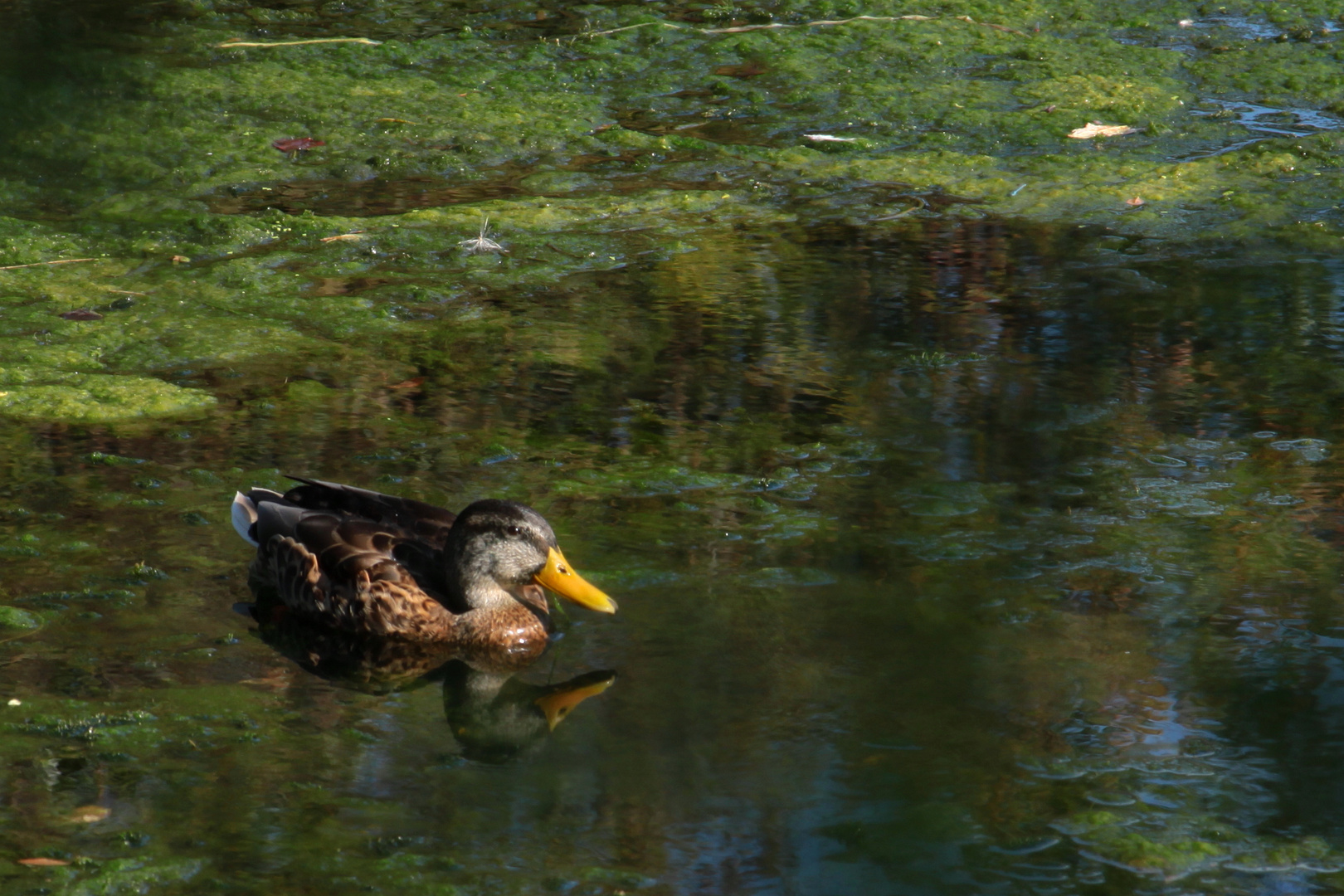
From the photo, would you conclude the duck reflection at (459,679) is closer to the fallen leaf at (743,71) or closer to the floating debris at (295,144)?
the floating debris at (295,144)

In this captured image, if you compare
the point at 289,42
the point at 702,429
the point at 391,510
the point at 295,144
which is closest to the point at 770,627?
the point at 391,510

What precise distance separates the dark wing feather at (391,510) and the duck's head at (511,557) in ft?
0.64

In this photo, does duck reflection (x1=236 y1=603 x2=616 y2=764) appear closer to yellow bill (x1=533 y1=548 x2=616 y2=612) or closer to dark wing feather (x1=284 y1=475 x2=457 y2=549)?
yellow bill (x1=533 y1=548 x2=616 y2=612)

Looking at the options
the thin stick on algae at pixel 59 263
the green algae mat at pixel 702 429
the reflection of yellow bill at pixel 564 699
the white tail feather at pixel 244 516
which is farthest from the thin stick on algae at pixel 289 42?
the reflection of yellow bill at pixel 564 699

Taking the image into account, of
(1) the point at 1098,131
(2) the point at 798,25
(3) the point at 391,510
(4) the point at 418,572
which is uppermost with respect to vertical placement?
(2) the point at 798,25

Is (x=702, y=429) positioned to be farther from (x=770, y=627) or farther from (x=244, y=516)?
(x=244, y=516)

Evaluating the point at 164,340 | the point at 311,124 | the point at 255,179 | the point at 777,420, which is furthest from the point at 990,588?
the point at 311,124

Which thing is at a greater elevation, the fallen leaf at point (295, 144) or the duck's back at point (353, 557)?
the fallen leaf at point (295, 144)

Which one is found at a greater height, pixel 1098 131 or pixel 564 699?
pixel 1098 131

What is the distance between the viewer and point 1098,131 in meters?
8.39

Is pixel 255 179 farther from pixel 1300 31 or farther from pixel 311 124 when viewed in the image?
pixel 1300 31

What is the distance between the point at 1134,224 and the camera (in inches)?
289

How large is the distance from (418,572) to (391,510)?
0.21 metres

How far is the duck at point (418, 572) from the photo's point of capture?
4.20 meters
